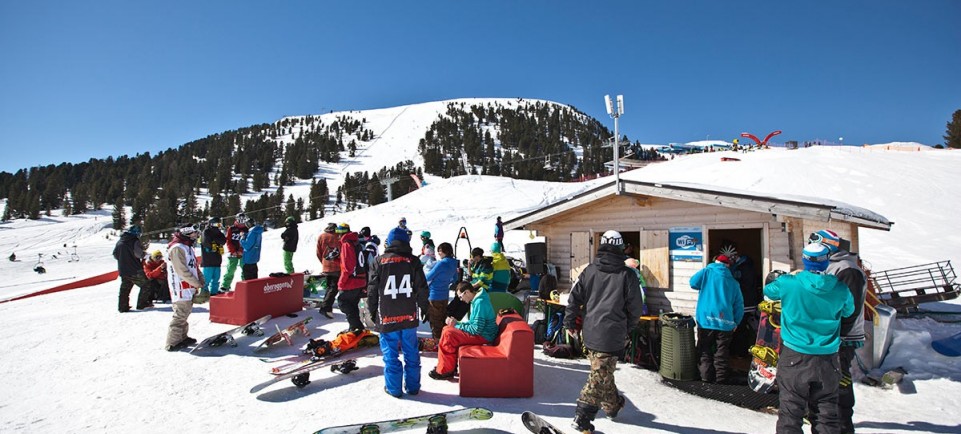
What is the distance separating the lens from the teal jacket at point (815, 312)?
3363 mm

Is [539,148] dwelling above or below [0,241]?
above

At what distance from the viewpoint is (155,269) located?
29.6 ft

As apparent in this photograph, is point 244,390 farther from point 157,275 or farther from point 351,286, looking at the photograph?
point 157,275

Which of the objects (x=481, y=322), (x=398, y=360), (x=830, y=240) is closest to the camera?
(x=830, y=240)

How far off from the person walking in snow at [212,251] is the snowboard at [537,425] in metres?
7.22

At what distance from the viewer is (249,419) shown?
4039 millimetres

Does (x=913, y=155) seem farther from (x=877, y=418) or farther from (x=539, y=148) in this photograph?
(x=539, y=148)

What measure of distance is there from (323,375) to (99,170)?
7639cm

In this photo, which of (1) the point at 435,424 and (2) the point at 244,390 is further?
(2) the point at 244,390

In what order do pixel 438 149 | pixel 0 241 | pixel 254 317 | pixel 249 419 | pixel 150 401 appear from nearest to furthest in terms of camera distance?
pixel 249 419 → pixel 150 401 → pixel 254 317 → pixel 0 241 → pixel 438 149

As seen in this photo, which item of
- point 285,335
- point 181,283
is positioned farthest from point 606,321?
point 181,283

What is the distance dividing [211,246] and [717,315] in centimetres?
894

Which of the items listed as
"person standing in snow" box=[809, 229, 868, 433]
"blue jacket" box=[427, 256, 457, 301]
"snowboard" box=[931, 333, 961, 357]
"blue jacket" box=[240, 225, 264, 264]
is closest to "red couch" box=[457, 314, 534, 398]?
"blue jacket" box=[427, 256, 457, 301]

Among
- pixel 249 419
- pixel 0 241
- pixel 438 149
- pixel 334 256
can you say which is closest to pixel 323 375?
pixel 249 419
